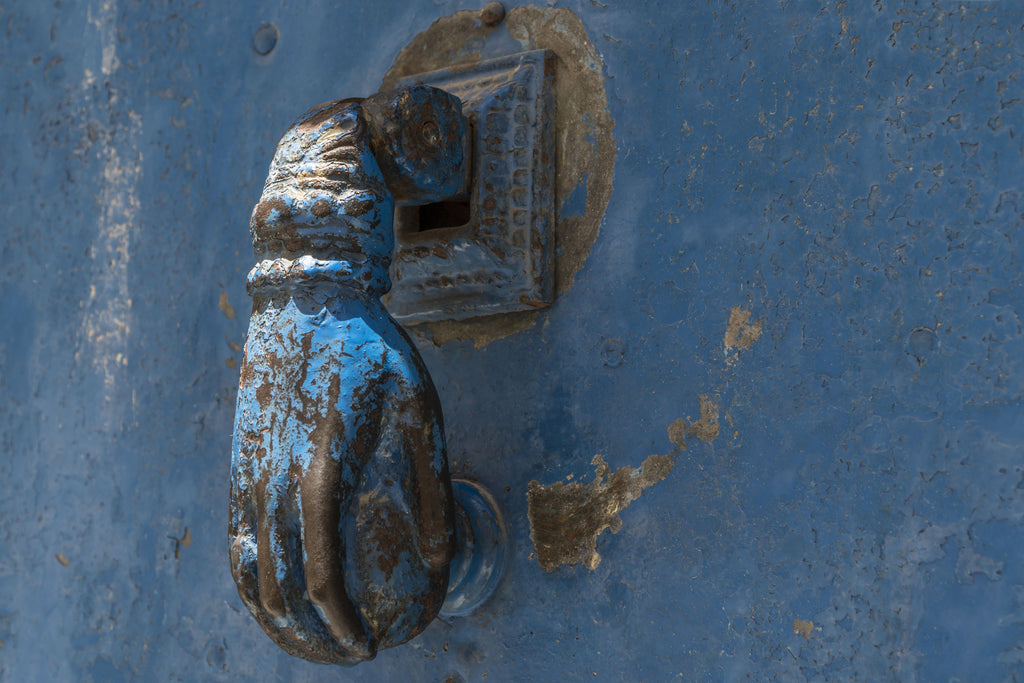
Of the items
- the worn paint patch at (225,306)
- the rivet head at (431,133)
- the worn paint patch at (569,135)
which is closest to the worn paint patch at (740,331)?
the worn paint patch at (569,135)

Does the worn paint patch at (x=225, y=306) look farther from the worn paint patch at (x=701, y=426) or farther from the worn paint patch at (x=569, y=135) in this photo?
the worn paint patch at (x=701, y=426)

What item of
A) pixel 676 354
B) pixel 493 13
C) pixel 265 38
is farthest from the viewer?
pixel 265 38

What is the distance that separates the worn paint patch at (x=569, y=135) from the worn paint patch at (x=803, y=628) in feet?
1.02

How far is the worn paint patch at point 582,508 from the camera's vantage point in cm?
75

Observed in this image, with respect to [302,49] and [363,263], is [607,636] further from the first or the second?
[302,49]

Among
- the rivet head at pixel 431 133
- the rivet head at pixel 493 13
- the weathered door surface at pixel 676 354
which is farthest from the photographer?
the rivet head at pixel 493 13

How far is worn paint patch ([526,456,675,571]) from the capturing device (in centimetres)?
75

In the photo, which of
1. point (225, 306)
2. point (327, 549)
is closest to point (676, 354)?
point (327, 549)

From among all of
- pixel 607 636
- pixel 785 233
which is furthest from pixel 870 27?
pixel 607 636

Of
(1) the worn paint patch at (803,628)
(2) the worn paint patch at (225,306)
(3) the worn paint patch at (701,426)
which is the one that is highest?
(2) the worn paint patch at (225,306)

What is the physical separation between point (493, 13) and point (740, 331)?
1.19ft

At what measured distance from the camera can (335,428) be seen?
651 mm

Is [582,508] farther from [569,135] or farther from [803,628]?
[569,135]

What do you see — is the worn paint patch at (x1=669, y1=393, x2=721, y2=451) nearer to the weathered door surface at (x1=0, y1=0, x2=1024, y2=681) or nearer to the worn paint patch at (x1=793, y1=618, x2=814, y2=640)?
the weathered door surface at (x1=0, y1=0, x2=1024, y2=681)
